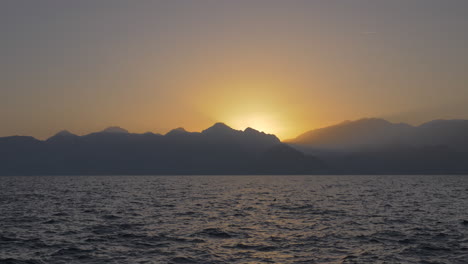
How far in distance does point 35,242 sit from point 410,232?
3091cm

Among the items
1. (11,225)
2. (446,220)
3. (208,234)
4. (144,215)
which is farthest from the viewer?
(144,215)

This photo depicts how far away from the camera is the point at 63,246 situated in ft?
91.8

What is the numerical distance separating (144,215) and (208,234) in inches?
651

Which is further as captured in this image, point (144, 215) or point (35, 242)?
point (144, 215)

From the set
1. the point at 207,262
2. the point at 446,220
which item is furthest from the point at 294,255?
the point at 446,220

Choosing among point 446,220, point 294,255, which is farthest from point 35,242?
point 446,220

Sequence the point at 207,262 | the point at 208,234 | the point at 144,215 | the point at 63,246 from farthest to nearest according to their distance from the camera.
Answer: the point at 144,215 → the point at 208,234 → the point at 63,246 → the point at 207,262

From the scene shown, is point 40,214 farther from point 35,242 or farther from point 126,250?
point 126,250

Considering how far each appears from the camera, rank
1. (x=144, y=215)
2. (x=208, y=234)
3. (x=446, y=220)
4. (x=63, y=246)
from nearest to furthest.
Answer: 1. (x=63, y=246)
2. (x=208, y=234)
3. (x=446, y=220)
4. (x=144, y=215)

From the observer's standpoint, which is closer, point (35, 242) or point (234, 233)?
point (35, 242)

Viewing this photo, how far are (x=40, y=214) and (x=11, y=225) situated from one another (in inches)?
407

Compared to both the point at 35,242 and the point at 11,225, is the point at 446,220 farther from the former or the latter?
the point at 11,225

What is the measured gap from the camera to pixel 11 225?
3831cm

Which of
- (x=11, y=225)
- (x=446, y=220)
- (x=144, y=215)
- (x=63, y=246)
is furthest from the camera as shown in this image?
(x=144, y=215)
